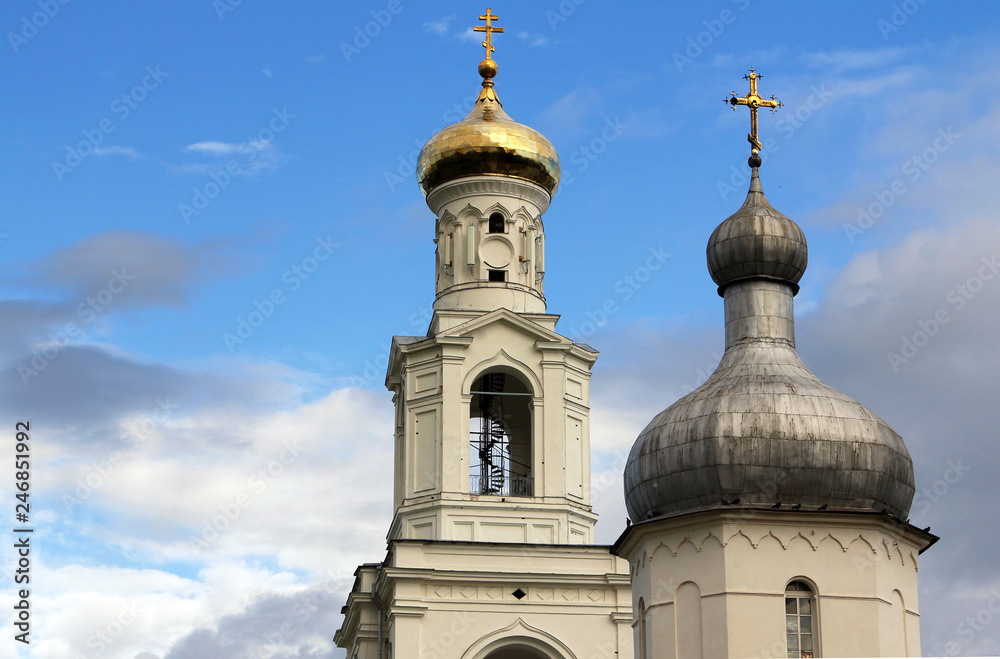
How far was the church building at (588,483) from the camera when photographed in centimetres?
2308

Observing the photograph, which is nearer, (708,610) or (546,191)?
(708,610)

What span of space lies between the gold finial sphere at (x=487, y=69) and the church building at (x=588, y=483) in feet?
0.17

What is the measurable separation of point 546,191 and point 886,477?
13.8m

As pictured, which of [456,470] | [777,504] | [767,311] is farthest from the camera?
[456,470]

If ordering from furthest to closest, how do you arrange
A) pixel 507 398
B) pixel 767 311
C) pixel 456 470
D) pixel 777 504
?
pixel 507 398, pixel 456 470, pixel 767 311, pixel 777 504

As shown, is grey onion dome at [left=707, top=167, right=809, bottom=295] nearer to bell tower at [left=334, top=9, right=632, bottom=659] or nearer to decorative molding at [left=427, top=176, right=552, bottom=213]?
bell tower at [left=334, top=9, right=632, bottom=659]

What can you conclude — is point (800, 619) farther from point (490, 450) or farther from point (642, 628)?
point (490, 450)

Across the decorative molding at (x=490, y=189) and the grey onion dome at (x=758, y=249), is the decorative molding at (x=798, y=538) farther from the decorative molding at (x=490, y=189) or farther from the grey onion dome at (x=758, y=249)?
the decorative molding at (x=490, y=189)

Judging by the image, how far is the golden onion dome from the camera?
117 ft

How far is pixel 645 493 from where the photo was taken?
79.5ft

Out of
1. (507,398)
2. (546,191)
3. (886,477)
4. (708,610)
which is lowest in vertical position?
(708,610)

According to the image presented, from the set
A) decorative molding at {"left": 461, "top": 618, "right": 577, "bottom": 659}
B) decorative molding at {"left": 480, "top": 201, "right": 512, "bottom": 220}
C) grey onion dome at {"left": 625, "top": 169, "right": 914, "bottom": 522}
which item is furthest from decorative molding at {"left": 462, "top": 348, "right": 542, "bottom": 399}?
grey onion dome at {"left": 625, "top": 169, "right": 914, "bottom": 522}

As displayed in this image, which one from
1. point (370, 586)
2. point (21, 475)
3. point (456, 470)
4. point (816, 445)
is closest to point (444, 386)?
point (456, 470)

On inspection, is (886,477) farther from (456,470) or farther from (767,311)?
(456,470)
